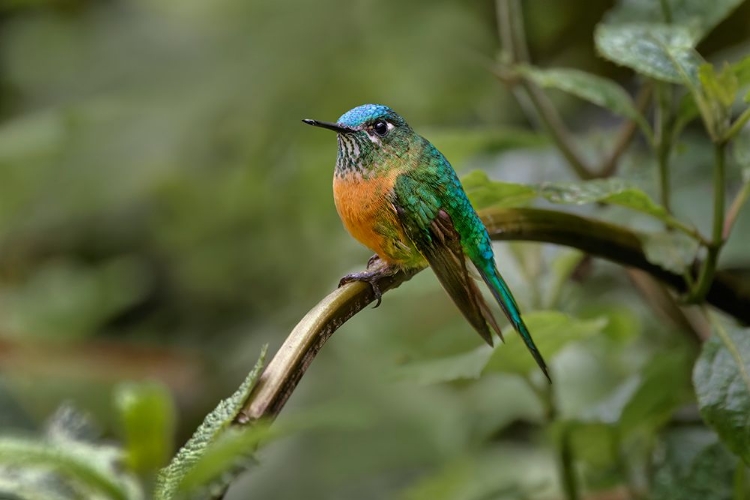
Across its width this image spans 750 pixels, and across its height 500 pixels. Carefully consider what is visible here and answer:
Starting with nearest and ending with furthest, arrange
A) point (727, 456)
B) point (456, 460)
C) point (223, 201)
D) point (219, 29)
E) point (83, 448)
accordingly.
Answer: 1. point (83, 448)
2. point (727, 456)
3. point (456, 460)
4. point (223, 201)
5. point (219, 29)

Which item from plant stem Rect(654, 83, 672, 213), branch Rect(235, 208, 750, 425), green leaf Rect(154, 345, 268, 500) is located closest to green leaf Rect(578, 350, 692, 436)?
branch Rect(235, 208, 750, 425)

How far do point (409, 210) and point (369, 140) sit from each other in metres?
0.15

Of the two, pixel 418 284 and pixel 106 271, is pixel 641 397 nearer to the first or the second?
pixel 418 284

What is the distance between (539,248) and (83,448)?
108 cm

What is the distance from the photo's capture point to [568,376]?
2.49m

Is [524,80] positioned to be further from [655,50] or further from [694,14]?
[655,50]

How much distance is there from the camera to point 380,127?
4.71 ft

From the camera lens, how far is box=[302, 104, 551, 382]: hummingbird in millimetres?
1291

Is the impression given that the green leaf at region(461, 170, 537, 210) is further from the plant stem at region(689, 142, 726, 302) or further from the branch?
the plant stem at region(689, 142, 726, 302)

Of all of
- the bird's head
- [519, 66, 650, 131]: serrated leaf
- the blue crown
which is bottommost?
the bird's head

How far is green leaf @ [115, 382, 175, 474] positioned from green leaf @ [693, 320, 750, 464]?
2.58ft

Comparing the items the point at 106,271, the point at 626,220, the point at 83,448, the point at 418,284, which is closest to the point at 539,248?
the point at 626,220

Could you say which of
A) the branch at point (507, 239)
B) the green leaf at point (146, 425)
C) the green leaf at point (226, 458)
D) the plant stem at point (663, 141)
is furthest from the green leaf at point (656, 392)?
the green leaf at point (226, 458)

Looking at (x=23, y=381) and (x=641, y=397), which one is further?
(x=23, y=381)
